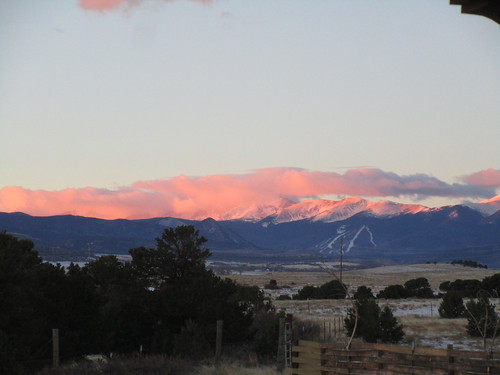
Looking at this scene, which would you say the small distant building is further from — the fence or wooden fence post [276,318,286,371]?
wooden fence post [276,318,286,371]

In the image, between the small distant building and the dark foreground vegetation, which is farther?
the dark foreground vegetation

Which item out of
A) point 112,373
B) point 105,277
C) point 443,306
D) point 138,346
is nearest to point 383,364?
point 112,373

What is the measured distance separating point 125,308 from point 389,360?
42.9ft

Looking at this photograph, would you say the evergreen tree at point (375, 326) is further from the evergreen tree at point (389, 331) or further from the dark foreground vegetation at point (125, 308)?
the dark foreground vegetation at point (125, 308)

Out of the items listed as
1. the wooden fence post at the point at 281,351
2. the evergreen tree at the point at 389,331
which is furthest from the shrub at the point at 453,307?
the wooden fence post at the point at 281,351

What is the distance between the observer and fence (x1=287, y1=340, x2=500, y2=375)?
1559 centimetres

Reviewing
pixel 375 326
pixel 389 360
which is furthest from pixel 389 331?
pixel 389 360

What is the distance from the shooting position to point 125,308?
27.4 metres

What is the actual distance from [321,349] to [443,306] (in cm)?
3030

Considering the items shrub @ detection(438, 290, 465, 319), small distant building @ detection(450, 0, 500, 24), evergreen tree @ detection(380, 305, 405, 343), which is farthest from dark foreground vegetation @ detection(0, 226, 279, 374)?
shrub @ detection(438, 290, 465, 319)

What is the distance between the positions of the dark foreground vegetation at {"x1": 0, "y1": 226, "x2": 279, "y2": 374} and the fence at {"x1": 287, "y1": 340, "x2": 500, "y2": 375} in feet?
23.1

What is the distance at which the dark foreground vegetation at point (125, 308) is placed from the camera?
21.1 meters

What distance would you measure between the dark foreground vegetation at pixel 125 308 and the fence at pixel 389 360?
23.1ft

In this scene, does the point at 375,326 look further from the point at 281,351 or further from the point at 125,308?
the point at 281,351
